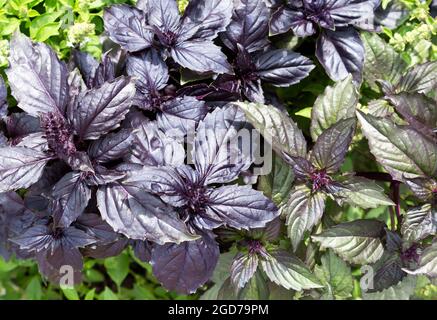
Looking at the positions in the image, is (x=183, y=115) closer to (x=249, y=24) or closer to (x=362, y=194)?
(x=249, y=24)

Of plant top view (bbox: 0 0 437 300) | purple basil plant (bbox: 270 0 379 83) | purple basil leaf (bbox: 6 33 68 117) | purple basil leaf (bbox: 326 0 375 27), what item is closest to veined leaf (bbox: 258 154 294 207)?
plant top view (bbox: 0 0 437 300)

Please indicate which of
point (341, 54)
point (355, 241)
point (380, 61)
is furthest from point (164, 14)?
point (355, 241)

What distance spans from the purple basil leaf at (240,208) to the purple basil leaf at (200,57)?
0.25 metres

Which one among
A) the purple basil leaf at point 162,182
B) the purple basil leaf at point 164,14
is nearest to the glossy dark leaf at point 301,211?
the purple basil leaf at point 162,182

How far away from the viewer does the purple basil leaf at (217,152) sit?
41.2 inches

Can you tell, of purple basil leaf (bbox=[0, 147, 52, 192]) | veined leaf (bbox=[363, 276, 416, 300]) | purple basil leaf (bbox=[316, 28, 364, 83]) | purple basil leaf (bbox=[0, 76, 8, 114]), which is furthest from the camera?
veined leaf (bbox=[363, 276, 416, 300])

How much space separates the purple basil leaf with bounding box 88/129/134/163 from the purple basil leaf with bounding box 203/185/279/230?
195mm

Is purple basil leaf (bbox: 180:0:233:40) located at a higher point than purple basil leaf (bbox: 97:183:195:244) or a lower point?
higher

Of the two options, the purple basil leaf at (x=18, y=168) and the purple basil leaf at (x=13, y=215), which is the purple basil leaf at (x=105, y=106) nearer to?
the purple basil leaf at (x=18, y=168)

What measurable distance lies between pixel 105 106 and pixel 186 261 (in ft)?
1.15

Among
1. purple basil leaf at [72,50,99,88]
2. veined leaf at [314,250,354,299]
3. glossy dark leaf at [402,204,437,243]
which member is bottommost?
veined leaf at [314,250,354,299]

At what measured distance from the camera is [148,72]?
1094mm

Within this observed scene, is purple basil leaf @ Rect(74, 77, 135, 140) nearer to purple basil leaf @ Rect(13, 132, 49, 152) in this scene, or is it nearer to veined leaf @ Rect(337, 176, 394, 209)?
purple basil leaf @ Rect(13, 132, 49, 152)

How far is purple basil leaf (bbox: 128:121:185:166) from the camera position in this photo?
3.43ft
